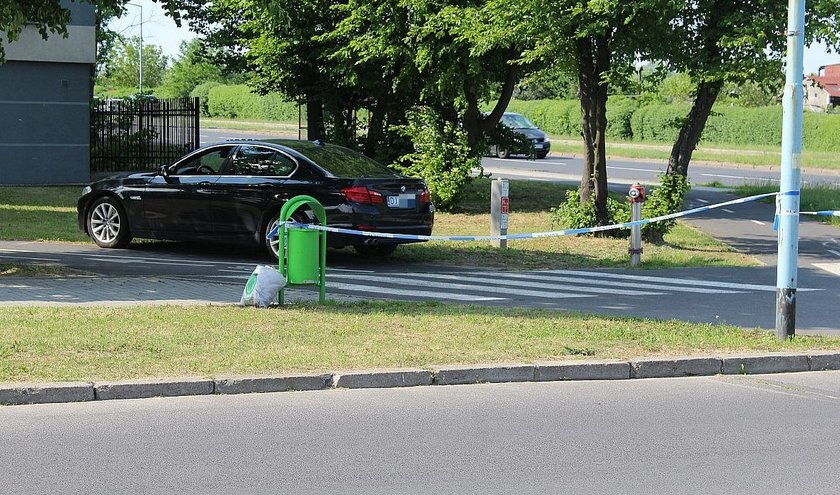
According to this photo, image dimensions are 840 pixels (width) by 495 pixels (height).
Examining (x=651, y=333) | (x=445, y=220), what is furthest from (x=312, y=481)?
(x=445, y=220)

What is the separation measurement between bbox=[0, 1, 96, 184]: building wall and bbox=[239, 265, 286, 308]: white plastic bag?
16403mm

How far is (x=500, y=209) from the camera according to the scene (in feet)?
57.1

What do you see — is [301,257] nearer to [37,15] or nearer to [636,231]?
[636,231]

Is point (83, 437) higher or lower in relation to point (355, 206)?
lower

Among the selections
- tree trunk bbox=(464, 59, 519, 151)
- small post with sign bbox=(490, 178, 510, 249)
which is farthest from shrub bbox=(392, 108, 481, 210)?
small post with sign bbox=(490, 178, 510, 249)

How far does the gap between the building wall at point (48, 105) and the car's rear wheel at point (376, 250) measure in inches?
481

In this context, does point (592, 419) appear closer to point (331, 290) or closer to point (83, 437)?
point (83, 437)

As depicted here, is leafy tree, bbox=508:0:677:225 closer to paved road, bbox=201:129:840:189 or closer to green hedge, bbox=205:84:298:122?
paved road, bbox=201:129:840:189

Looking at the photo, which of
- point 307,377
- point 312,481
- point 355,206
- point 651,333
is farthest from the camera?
point 355,206

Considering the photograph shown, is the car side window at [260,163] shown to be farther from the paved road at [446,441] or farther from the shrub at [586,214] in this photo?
the paved road at [446,441]

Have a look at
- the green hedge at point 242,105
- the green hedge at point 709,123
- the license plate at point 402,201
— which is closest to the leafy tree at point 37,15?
the license plate at point 402,201

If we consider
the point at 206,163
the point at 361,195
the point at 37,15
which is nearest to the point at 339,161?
the point at 361,195

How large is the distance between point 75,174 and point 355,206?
13.5 meters

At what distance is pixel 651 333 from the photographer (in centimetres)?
1009
